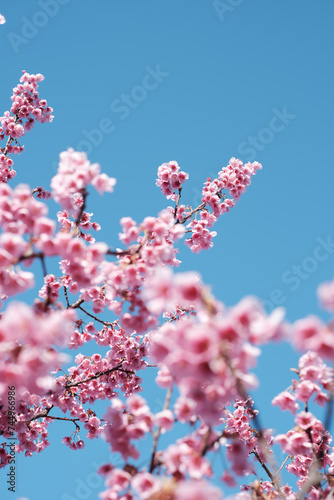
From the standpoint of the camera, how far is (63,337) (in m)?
2.89

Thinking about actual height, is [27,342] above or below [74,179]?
below

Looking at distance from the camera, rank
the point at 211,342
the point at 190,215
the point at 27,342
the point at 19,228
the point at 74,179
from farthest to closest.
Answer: the point at 190,215
the point at 74,179
the point at 19,228
the point at 27,342
the point at 211,342

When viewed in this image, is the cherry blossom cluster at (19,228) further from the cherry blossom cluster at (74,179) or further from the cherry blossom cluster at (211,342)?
the cherry blossom cluster at (211,342)

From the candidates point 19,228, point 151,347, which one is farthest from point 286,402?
point 19,228

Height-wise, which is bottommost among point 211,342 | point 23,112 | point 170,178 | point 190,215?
point 211,342

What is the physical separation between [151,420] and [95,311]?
280 cm

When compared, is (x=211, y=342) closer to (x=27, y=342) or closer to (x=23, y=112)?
(x=27, y=342)

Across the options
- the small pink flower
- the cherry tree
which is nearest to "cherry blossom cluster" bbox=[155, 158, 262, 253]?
the cherry tree

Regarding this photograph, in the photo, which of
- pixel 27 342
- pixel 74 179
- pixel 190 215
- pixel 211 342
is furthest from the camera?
pixel 190 215

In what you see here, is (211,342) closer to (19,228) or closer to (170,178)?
(19,228)

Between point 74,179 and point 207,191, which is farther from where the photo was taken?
point 207,191

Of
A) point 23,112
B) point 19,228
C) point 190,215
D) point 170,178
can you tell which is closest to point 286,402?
point 19,228

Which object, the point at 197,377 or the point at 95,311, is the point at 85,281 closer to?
the point at 95,311

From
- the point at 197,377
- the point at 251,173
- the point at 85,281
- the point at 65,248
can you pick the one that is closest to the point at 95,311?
A: the point at 85,281
